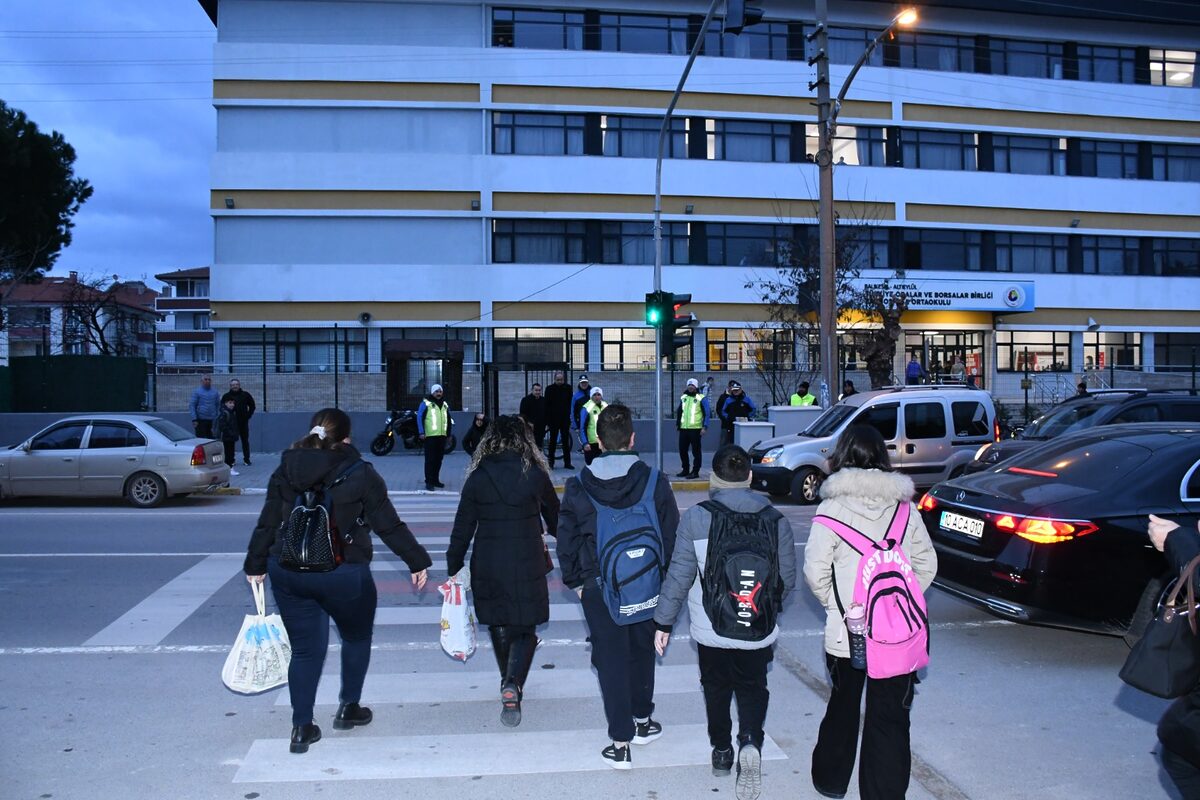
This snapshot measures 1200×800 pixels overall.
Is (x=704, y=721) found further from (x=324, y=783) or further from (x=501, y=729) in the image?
(x=324, y=783)

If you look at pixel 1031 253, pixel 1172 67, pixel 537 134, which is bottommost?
pixel 1031 253

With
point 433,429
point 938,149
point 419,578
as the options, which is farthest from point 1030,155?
point 419,578

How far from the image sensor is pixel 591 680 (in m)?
6.33

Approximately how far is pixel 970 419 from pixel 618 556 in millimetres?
11974

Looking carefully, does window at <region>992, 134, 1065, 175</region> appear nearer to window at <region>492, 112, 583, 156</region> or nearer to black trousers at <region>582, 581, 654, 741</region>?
window at <region>492, 112, 583, 156</region>

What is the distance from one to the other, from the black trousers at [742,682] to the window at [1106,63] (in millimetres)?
42248

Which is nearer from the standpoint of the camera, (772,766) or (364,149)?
(772,766)

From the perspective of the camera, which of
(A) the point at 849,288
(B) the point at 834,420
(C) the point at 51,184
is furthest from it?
(C) the point at 51,184

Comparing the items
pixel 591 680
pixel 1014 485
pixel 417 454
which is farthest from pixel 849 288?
pixel 591 680

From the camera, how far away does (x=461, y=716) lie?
562 centimetres

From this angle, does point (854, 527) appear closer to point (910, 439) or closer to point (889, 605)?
point (889, 605)

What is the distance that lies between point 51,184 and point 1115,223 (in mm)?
40535

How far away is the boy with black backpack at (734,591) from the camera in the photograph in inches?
171

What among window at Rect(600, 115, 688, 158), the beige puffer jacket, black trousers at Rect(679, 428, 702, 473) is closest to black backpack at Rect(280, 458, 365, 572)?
the beige puffer jacket
